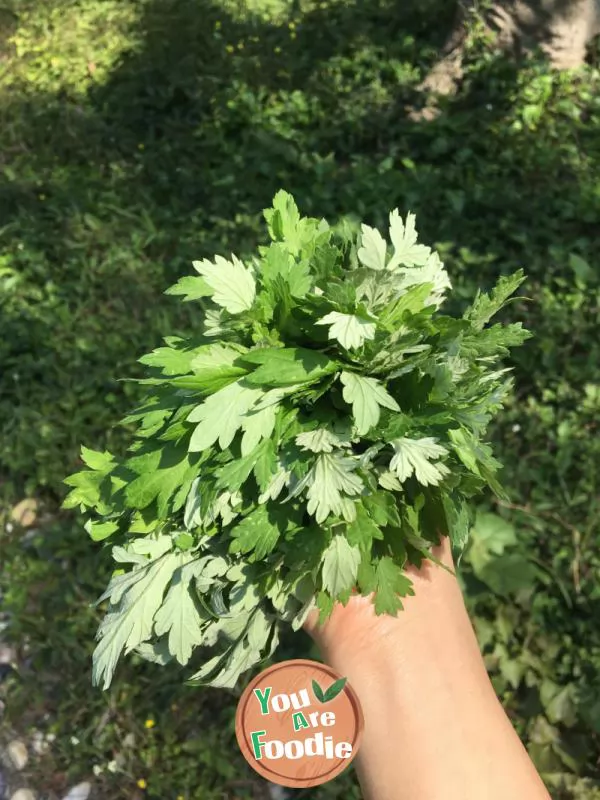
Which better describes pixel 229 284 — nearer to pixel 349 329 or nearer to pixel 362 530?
pixel 349 329

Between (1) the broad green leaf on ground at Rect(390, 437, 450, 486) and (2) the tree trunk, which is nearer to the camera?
(1) the broad green leaf on ground at Rect(390, 437, 450, 486)

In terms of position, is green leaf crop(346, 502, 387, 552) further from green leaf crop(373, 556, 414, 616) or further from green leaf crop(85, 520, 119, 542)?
green leaf crop(85, 520, 119, 542)

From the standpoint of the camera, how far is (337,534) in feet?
5.77

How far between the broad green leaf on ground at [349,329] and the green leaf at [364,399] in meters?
0.09

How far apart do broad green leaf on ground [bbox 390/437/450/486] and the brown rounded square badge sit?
558 millimetres

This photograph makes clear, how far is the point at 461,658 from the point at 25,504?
2.52 m

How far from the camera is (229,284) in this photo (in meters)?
1.73

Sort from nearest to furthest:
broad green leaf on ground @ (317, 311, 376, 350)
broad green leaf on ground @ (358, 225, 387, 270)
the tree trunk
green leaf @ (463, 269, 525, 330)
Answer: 1. broad green leaf on ground @ (317, 311, 376, 350)
2. broad green leaf on ground @ (358, 225, 387, 270)
3. green leaf @ (463, 269, 525, 330)
4. the tree trunk

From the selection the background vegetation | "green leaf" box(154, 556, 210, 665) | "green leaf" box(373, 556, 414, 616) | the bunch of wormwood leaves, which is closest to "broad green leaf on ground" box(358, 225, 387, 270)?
the bunch of wormwood leaves

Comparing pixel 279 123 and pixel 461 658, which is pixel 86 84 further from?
pixel 461 658

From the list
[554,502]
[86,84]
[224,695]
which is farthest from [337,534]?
[86,84]

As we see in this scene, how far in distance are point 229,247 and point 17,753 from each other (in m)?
2.96

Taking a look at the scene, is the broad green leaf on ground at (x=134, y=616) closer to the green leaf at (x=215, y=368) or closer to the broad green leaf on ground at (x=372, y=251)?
the green leaf at (x=215, y=368)

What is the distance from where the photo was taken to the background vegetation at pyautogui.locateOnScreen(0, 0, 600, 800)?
2877 millimetres
